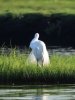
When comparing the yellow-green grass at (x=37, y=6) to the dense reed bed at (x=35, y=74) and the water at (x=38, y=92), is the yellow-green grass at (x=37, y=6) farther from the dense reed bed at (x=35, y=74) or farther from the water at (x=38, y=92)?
the water at (x=38, y=92)

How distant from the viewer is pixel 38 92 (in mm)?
20750

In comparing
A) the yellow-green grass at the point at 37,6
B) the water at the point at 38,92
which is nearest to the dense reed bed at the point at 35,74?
the water at the point at 38,92

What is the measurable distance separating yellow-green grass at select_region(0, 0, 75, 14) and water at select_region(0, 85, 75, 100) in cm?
3315

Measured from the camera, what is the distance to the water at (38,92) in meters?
19.4

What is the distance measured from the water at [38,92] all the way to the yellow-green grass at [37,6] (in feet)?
109

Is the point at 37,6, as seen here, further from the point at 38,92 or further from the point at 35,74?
the point at 38,92

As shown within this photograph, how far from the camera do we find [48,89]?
21.6 metres

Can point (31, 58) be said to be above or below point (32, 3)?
below

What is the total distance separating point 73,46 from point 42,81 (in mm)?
26805

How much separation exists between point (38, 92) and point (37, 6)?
40643 millimetres

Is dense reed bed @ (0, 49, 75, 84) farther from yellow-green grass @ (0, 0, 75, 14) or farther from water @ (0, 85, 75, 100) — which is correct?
yellow-green grass @ (0, 0, 75, 14)

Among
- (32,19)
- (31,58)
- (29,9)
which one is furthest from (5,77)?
(29,9)

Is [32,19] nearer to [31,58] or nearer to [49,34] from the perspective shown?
[49,34]

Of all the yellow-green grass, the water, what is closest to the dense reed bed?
the water
